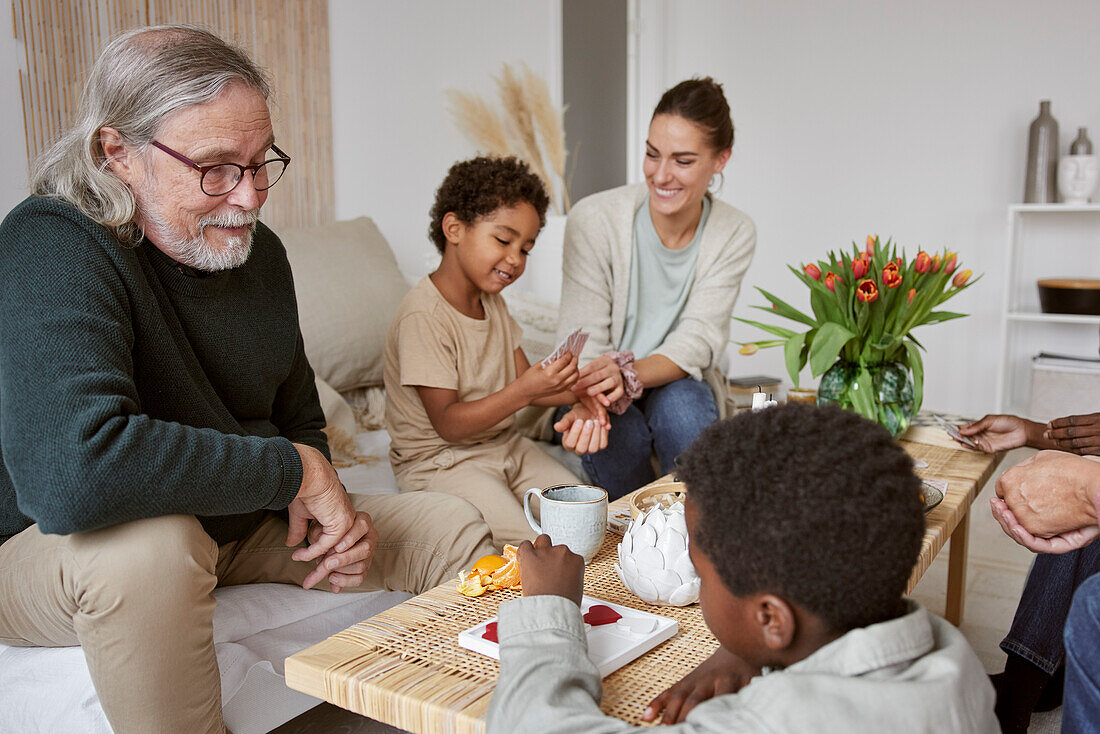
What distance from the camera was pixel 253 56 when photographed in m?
2.18

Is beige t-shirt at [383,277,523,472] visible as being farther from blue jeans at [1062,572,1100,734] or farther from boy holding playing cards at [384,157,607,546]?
blue jeans at [1062,572,1100,734]

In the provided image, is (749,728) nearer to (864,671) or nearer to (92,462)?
(864,671)

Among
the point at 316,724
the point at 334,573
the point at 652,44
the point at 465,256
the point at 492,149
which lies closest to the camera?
the point at 334,573

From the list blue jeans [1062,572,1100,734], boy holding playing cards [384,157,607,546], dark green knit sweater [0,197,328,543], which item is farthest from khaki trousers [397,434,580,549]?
blue jeans [1062,572,1100,734]

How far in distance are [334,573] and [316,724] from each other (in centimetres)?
42

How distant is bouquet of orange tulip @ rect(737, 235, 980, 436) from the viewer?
5.52 ft

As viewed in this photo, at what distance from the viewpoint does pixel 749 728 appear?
68cm

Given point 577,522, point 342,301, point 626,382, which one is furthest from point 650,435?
point 577,522

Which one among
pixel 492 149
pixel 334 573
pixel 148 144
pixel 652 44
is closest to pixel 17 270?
pixel 148 144

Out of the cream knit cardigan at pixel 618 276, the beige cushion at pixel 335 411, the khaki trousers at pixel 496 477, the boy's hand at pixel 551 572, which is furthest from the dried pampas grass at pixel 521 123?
the boy's hand at pixel 551 572

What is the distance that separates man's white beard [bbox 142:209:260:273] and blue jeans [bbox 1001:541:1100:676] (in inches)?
52.2

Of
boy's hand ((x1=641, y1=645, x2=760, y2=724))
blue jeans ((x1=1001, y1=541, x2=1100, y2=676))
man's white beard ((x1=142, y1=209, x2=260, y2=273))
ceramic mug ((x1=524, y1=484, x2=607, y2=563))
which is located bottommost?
blue jeans ((x1=1001, y1=541, x2=1100, y2=676))

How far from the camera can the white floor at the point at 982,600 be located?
63.2 inches

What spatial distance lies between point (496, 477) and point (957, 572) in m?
1.02
